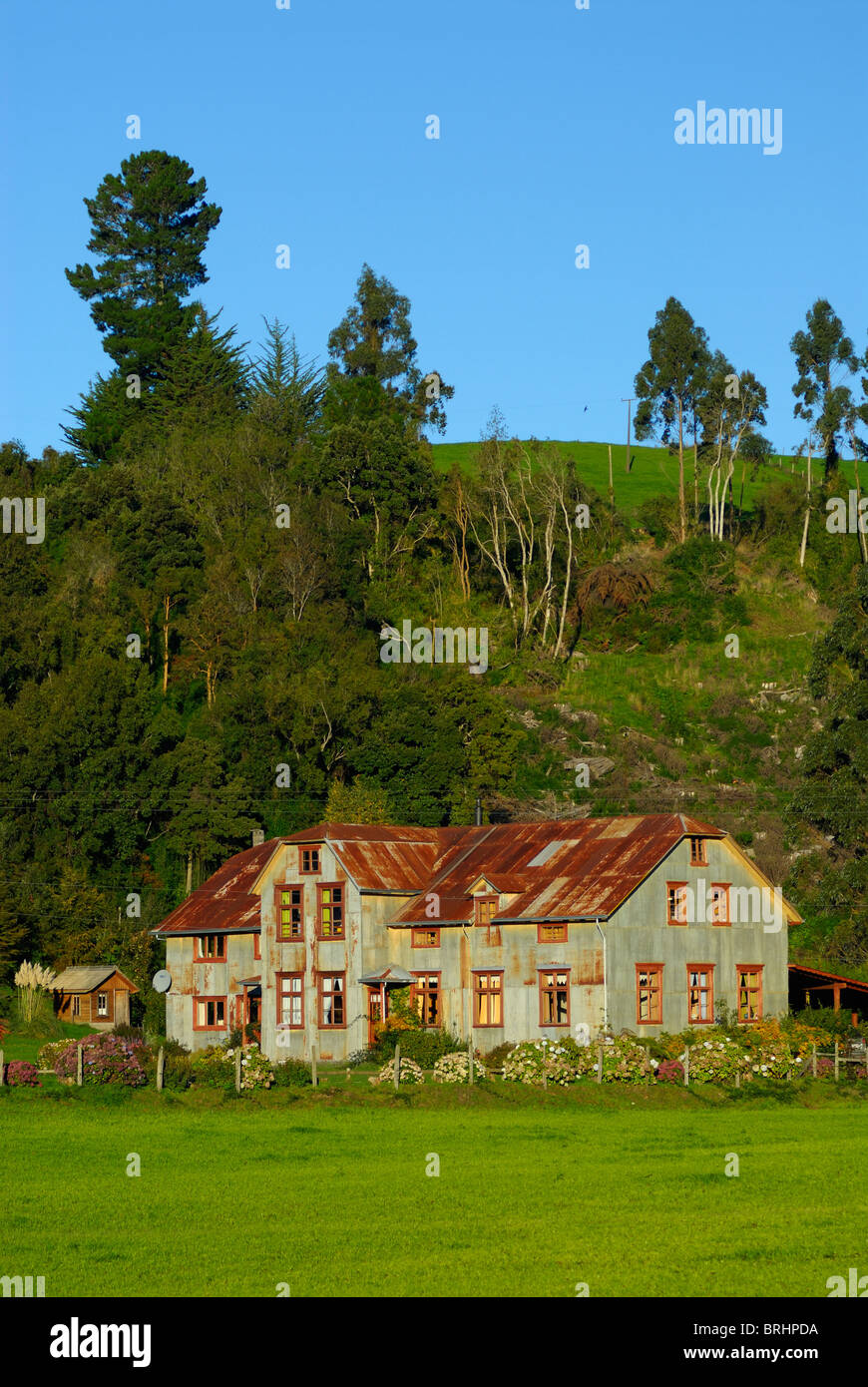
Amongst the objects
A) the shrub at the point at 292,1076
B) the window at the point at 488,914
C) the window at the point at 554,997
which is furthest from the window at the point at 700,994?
the shrub at the point at 292,1076

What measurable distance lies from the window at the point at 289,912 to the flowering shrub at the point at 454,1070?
43.9 feet

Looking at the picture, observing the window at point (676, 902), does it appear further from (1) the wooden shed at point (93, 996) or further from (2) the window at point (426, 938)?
(1) the wooden shed at point (93, 996)

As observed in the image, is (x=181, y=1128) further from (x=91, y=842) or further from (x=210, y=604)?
(x=210, y=604)

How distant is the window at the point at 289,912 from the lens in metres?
56.2

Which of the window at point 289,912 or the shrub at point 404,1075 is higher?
the window at point 289,912

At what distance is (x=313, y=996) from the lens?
2173 inches

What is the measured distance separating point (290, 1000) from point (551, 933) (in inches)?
376

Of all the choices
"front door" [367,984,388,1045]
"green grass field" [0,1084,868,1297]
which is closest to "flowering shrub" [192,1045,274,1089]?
"green grass field" [0,1084,868,1297]

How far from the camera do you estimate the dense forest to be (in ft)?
250

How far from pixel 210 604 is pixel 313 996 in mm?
37581

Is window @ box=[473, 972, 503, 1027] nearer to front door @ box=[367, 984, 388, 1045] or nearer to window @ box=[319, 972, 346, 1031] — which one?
front door @ box=[367, 984, 388, 1045]

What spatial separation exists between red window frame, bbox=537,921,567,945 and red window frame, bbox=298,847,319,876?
8341mm

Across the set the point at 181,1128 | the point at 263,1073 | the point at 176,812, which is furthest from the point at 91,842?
the point at 181,1128

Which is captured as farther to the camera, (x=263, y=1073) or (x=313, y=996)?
(x=313, y=996)
